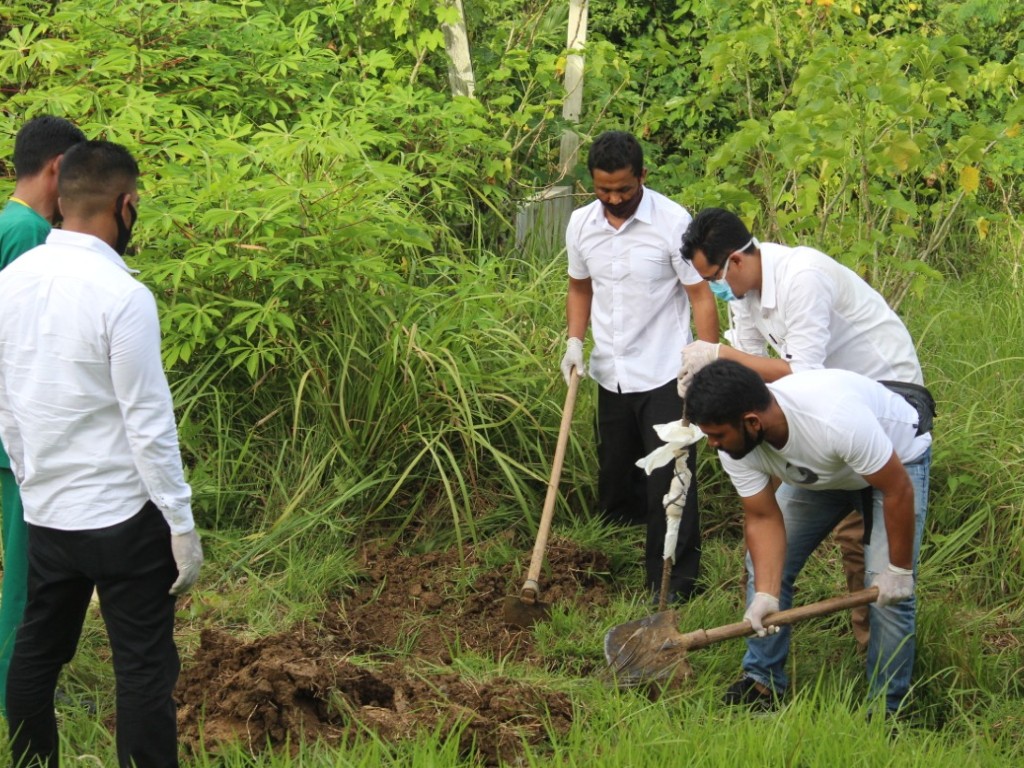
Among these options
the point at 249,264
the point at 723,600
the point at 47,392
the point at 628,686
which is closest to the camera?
the point at 47,392

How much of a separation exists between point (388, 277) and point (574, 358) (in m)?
0.97

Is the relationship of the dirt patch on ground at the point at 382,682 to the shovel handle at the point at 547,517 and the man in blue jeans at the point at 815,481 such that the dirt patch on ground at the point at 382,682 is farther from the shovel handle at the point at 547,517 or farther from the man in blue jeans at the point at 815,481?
the man in blue jeans at the point at 815,481

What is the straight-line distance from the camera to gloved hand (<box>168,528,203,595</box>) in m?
3.11

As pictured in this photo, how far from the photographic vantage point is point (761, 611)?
3877 mm

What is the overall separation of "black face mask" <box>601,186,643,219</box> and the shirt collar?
7.72 feet

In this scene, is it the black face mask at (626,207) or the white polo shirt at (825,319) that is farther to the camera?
the black face mask at (626,207)

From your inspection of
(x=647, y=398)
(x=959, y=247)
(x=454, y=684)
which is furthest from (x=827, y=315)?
(x=959, y=247)

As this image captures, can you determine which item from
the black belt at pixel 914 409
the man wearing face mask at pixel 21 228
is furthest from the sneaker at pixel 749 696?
the man wearing face mask at pixel 21 228

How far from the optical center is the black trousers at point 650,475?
4988mm

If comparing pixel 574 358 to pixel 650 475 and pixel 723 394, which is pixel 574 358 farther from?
pixel 723 394

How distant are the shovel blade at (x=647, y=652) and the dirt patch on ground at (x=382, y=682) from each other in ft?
0.83

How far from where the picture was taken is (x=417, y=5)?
24.5 feet

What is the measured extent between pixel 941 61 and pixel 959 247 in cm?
306

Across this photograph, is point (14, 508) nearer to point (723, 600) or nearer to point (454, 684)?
point (454, 684)
